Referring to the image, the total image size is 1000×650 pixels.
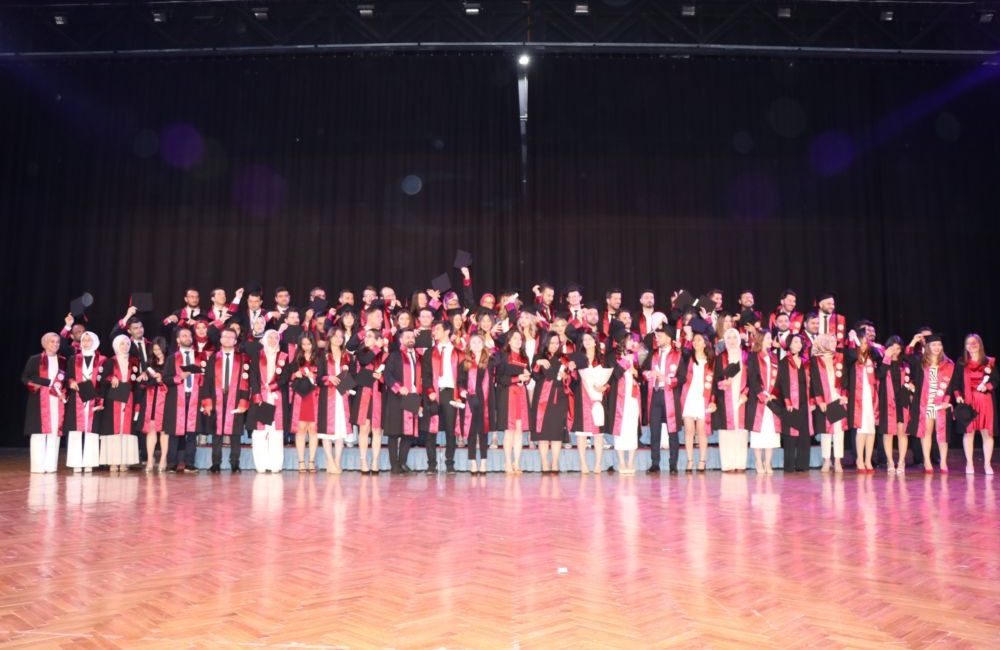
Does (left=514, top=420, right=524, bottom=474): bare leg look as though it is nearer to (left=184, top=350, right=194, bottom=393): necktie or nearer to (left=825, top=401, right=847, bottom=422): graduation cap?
(left=825, top=401, right=847, bottom=422): graduation cap

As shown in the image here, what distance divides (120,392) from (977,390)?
1009cm

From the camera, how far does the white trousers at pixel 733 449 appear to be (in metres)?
8.80

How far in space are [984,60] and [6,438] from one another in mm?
16082

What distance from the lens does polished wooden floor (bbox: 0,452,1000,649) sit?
2.65 meters

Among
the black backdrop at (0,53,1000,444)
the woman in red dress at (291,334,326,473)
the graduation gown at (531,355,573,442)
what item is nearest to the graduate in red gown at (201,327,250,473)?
the woman in red dress at (291,334,326,473)

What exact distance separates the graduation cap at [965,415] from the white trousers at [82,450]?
10130 millimetres

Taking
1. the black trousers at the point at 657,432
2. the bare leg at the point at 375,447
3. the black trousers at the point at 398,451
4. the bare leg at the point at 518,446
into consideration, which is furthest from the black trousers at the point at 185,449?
the black trousers at the point at 657,432

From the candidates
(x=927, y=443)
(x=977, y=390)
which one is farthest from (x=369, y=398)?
(x=977, y=390)

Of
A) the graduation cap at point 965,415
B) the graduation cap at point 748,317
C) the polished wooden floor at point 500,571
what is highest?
the graduation cap at point 748,317

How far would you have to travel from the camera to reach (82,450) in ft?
30.0

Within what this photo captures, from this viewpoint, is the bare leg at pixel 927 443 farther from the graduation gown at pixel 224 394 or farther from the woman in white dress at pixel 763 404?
the graduation gown at pixel 224 394

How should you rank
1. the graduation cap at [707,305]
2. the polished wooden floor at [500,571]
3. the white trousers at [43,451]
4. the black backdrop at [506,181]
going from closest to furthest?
the polished wooden floor at [500,571] → the white trousers at [43,451] → the graduation cap at [707,305] → the black backdrop at [506,181]

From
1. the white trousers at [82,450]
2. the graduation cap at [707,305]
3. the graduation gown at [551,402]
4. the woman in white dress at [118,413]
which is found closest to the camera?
the graduation gown at [551,402]

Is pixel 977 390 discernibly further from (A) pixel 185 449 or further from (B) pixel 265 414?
(A) pixel 185 449
